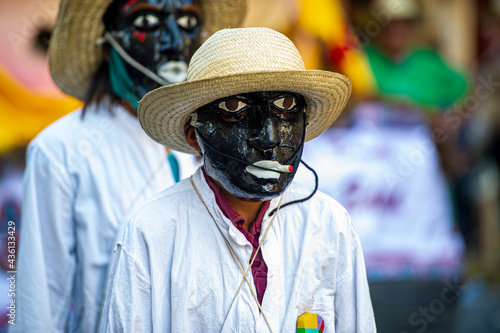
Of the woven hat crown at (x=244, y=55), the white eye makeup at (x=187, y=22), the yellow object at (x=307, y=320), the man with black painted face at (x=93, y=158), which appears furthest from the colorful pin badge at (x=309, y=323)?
the white eye makeup at (x=187, y=22)

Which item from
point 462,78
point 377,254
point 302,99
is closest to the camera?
point 302,99

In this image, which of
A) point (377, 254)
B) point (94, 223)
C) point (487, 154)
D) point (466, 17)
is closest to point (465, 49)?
point (466, 17)

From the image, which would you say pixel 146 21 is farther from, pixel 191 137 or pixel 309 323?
pixel 309 323

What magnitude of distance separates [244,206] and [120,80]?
1.21 m

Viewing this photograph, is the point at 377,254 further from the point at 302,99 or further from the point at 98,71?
the point at 302,99

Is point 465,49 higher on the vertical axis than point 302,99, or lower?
higher

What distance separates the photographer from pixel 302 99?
1.98 metres

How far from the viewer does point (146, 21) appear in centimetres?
280

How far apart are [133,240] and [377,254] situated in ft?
12.4

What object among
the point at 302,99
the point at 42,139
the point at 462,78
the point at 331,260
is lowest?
the point at 331,260

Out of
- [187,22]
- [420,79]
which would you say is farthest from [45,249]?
[420,79]

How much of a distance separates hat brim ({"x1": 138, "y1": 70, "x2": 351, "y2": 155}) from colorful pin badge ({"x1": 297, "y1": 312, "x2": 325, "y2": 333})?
0.68 metres

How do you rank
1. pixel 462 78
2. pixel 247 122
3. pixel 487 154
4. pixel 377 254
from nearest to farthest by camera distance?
pixel 247 122 → pixel 377 254 → pixel 462 78 → pixel 487 154

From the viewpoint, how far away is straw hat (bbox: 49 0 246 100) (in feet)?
9.47
